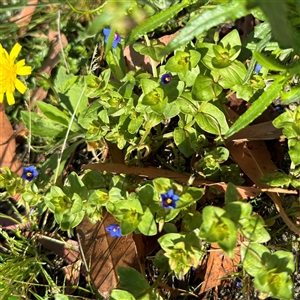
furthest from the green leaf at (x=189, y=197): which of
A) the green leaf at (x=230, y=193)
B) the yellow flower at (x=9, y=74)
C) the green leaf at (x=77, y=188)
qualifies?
the yellow flower at (x=9, y=74)

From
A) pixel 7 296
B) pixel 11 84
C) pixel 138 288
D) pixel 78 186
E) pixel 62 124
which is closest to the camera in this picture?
pixel 138 288

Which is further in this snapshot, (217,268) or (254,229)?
(217,268)

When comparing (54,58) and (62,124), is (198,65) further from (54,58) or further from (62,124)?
(54,58)

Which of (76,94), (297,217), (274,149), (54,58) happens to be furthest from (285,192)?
(54,58)

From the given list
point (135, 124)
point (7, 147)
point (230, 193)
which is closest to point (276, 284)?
point (230, 193)

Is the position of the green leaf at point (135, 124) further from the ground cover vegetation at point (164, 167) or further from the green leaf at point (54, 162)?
the green leaf at point (54, 162)

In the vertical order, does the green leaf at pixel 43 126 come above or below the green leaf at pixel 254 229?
above

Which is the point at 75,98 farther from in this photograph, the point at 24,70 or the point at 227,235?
the point at 227,235
